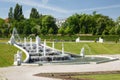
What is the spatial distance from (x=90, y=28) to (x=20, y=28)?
19.1 meters

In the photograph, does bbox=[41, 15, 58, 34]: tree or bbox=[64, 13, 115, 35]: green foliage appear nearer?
bbox=[64, 13, 115, 35]: green foliage

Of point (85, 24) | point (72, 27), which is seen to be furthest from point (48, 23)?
point (85, 24)

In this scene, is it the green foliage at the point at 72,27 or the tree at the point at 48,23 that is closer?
the green foliage at the point at 72,27

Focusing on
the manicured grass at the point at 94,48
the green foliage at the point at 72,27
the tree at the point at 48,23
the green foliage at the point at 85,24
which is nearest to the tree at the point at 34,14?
the green foliage at the point at 72,27

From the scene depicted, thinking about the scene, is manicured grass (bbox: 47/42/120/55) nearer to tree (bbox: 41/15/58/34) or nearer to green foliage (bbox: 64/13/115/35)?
green foliage (bbox: 64/13/115/35)

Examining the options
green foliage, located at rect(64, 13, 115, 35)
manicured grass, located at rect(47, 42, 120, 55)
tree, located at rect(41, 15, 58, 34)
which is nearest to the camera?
manicured grass, located at rect(47, 42, 120, 55)

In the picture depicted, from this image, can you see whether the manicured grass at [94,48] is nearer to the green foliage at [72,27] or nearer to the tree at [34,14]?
the green foliage at [72,27]

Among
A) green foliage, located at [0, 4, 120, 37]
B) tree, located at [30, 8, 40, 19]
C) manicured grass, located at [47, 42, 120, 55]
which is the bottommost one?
manicured grass, located at [47, 42, 120, 55]

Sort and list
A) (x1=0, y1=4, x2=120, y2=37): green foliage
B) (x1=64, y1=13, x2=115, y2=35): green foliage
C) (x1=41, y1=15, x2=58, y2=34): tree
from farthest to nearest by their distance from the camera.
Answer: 1. (x1=41, y1=15, x2=58, y2=34): tree
2. (x1=64, y1=13, x2=115, y2=35): green foliage
3. (x1=0, y1=4, x2=120, y2=37): green foliage

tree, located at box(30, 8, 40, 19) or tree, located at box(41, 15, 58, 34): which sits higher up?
tree, located at box(30, 8, 40, 19)

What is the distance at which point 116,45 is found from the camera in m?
47.4

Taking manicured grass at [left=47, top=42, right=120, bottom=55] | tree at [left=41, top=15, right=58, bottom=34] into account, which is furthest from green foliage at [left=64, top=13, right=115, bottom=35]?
manicured grass at [left=47, top=42, right=120, bottom=55]

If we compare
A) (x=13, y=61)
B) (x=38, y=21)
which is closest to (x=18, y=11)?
(x=38, y=21)

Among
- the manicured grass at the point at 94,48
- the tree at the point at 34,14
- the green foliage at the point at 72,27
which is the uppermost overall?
the tree at the point at 34,14
